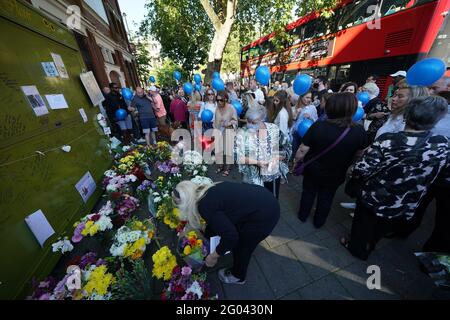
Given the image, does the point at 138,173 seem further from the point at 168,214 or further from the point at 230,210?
the point at 230,210

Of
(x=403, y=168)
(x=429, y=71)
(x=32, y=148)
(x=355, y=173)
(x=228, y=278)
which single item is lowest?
(x=228, y=278)

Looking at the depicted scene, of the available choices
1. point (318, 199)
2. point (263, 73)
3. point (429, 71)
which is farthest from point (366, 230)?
point (263, 73)

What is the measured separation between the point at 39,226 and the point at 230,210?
7.43 feet

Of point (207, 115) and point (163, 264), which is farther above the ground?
point (207, 115)

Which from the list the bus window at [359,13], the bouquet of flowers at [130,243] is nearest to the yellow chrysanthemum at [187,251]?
the bouquet of flowers at [130,243]

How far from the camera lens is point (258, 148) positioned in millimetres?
2268

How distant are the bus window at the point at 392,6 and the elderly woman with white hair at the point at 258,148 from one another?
7.07 metres

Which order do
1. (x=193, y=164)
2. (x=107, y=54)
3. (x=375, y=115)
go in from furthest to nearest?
(x=107, y=54) < (x=193, y=164) < (x=375, y=115)

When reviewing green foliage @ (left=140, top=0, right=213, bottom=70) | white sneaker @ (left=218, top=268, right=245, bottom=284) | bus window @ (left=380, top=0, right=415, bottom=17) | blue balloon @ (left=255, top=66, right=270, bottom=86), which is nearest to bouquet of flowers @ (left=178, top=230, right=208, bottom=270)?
white sneaker @ (left=218, top=268, right=245, bottom=284)

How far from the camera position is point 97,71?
7.23m

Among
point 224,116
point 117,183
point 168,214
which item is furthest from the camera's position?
point 224,116

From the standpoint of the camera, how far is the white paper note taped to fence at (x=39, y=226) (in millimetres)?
1962

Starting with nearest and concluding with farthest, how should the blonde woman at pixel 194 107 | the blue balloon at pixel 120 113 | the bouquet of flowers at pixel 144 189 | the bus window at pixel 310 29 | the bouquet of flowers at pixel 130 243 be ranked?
the bouquet of flowers at pixel 130 243
the bouquet of flowers at pixel 144 189
the blue balloon at pixel 120 113
the blonde woman at pixel 194 107
the bus window at pixel 310 29

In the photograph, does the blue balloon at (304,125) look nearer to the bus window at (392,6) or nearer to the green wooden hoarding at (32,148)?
the green wooden hoarding at (32,148)
